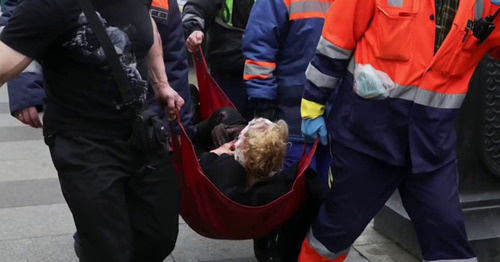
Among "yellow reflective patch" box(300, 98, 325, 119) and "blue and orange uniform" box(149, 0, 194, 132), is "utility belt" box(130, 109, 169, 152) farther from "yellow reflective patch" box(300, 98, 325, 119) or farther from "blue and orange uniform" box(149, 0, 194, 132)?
"blue and orange uniform" box(149, 0, 194, 132)

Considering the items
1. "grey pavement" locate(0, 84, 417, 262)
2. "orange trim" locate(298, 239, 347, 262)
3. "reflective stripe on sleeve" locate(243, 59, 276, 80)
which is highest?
"reflective stripe on sleeve" locate(243, 59, 276, 80)

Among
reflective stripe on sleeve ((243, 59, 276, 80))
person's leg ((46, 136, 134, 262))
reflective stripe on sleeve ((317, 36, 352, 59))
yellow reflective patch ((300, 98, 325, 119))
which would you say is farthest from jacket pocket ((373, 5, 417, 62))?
person's leg ((46, 136, 134, 262))

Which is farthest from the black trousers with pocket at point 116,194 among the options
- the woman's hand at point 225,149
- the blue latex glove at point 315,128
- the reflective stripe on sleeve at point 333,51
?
the reflective stripe on sleeve at point 333,51

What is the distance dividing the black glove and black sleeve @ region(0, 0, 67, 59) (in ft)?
4.49

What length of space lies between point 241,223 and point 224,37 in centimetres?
154

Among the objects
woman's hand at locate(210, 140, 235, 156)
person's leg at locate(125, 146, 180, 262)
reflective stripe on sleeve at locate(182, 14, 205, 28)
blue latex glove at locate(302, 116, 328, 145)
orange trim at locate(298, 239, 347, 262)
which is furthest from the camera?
reflective stripe on sleeve at locate(182, 14, 205, 28)

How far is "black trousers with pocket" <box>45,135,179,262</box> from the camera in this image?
3.09 meters

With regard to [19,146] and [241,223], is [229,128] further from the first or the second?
[19,146]

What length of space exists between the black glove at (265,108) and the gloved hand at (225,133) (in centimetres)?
12

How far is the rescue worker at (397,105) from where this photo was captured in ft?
10.5

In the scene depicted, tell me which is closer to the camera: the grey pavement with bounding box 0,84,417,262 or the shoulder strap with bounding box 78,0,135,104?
the shoulder strap with bounding box 78,0,135,104

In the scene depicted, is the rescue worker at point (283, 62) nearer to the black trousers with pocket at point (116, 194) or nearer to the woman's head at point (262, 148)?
the woman's head at point (262, 148)

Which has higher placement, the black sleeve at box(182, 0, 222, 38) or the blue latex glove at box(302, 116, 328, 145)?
the blue latex glove at box(302, 116, 328, 145)

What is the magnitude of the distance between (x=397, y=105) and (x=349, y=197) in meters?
0.48
